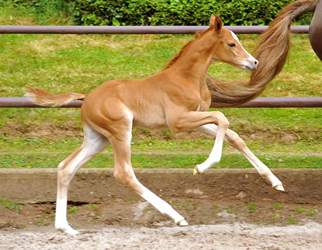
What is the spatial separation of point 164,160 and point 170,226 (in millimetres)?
935

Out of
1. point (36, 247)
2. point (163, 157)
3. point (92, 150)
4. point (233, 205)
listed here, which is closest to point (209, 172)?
point (233, 205)

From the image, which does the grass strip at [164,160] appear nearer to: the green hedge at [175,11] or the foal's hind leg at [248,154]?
the foal's hind leg at [248,154]

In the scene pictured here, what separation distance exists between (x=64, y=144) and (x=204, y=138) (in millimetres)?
1753

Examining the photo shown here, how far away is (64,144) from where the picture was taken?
5.55 metres

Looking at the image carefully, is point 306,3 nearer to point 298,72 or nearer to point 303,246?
point 303,246

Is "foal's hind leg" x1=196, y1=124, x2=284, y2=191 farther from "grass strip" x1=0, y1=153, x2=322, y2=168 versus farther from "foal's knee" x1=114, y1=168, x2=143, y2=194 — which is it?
"grass strip" x1=0, y1=153, x2=322, y2=168

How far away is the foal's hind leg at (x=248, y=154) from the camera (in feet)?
11.4

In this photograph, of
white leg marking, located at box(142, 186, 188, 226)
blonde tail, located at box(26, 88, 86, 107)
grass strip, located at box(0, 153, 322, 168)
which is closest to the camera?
white leg marking, located at box(142, 186, 188, 226)

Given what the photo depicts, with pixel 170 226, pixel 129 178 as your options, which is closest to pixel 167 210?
pixel 129 178

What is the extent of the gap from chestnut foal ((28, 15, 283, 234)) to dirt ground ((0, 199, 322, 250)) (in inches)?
9.6

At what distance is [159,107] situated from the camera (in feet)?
11.6

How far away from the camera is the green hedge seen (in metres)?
7.81

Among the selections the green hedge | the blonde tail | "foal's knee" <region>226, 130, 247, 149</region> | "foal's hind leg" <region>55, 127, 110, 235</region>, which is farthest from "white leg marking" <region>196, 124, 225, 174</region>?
the green hedge

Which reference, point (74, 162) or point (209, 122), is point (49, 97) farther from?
point (209, 122)
